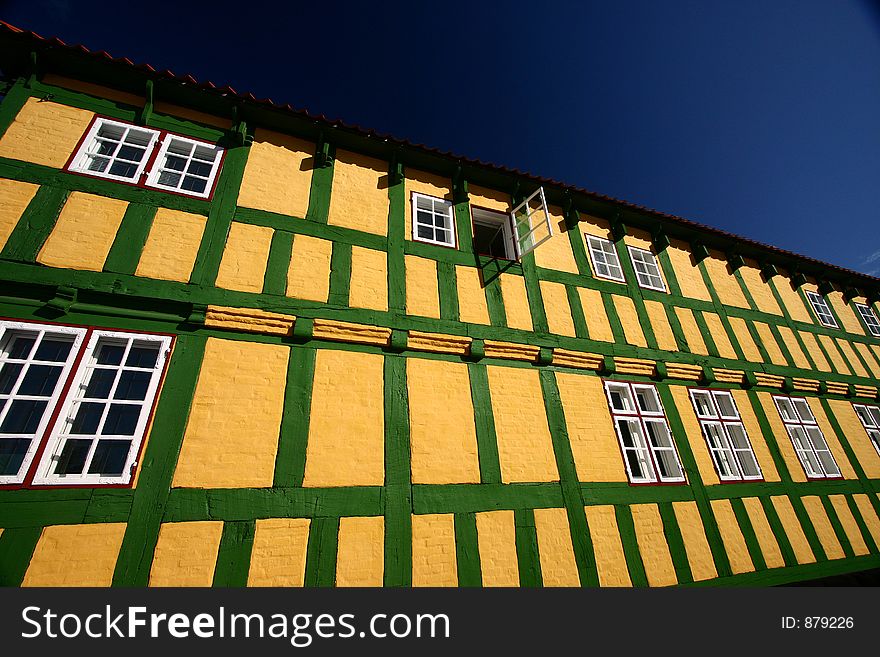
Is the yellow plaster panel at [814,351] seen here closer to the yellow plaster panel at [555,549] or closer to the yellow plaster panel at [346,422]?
the yellow plaster panel at [555,549]

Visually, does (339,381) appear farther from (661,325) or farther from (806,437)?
(806,437)

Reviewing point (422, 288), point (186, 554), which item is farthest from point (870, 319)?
point (186, 554)

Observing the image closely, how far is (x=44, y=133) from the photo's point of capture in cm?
456

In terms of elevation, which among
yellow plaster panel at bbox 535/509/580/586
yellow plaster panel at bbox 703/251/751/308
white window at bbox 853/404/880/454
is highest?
yellow plaster panel at bbox 703/251/751/308

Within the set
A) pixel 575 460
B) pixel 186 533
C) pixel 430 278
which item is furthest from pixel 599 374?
pixel 186 533

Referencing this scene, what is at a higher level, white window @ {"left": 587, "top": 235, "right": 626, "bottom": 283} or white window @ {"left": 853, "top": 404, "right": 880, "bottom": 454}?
white window @ {"left": 587, "top": 235, "right": 626, "bottom": 283}

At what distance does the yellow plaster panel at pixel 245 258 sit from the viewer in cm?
463

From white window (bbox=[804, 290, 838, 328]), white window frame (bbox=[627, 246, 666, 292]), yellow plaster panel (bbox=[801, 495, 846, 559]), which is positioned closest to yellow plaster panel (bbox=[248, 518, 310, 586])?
white window frame (bbox=[627, 246, 666, 292])

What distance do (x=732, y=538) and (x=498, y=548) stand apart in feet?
14.8

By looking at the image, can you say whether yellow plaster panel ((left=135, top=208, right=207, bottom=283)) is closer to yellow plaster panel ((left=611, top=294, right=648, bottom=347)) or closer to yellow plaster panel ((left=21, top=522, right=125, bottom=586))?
yellow plaster panel ((left=21, top=522, right=125, bottom=586))

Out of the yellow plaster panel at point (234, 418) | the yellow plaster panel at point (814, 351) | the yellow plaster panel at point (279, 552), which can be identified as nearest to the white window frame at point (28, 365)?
the yellow plaster panel at point (234, 418)

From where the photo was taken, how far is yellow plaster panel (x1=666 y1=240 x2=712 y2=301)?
27.3ft

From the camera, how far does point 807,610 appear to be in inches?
161

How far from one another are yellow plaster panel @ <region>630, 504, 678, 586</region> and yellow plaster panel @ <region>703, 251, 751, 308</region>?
243 inches
